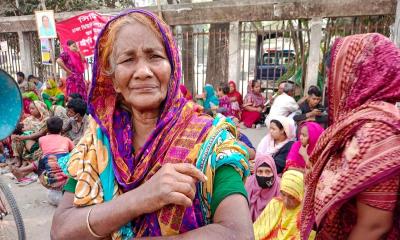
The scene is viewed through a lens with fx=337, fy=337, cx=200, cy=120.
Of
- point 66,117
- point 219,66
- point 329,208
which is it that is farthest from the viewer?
point 219,66

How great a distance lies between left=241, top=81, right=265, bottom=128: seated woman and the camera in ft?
24.6

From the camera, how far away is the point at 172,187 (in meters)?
0.85

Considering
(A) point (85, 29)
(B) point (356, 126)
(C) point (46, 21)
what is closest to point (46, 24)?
(C) point (46, 21)

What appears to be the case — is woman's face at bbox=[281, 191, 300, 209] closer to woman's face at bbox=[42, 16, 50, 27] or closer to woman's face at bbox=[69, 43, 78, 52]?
woman's face at bbox=[69, 43, 78, 52]

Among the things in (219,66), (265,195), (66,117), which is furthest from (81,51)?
(265,195)

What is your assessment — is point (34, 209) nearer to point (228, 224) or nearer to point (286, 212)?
point (286, 212)

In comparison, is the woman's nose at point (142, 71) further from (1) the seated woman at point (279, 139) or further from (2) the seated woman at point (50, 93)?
(2) the seated woman at point (50, 93)

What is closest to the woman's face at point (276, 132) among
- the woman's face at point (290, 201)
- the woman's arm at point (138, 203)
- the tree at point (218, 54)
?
the woman's face at point (290, 201)

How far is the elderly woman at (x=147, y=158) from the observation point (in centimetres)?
91

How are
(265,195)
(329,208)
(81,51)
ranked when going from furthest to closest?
(81,51) → (265,195) → (329,208)

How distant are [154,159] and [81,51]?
6.89 meters

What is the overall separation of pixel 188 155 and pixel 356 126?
28.1 inches

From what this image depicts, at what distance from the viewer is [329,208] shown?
1342 millimetres

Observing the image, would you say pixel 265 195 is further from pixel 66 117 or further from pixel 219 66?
pixel 219 66
